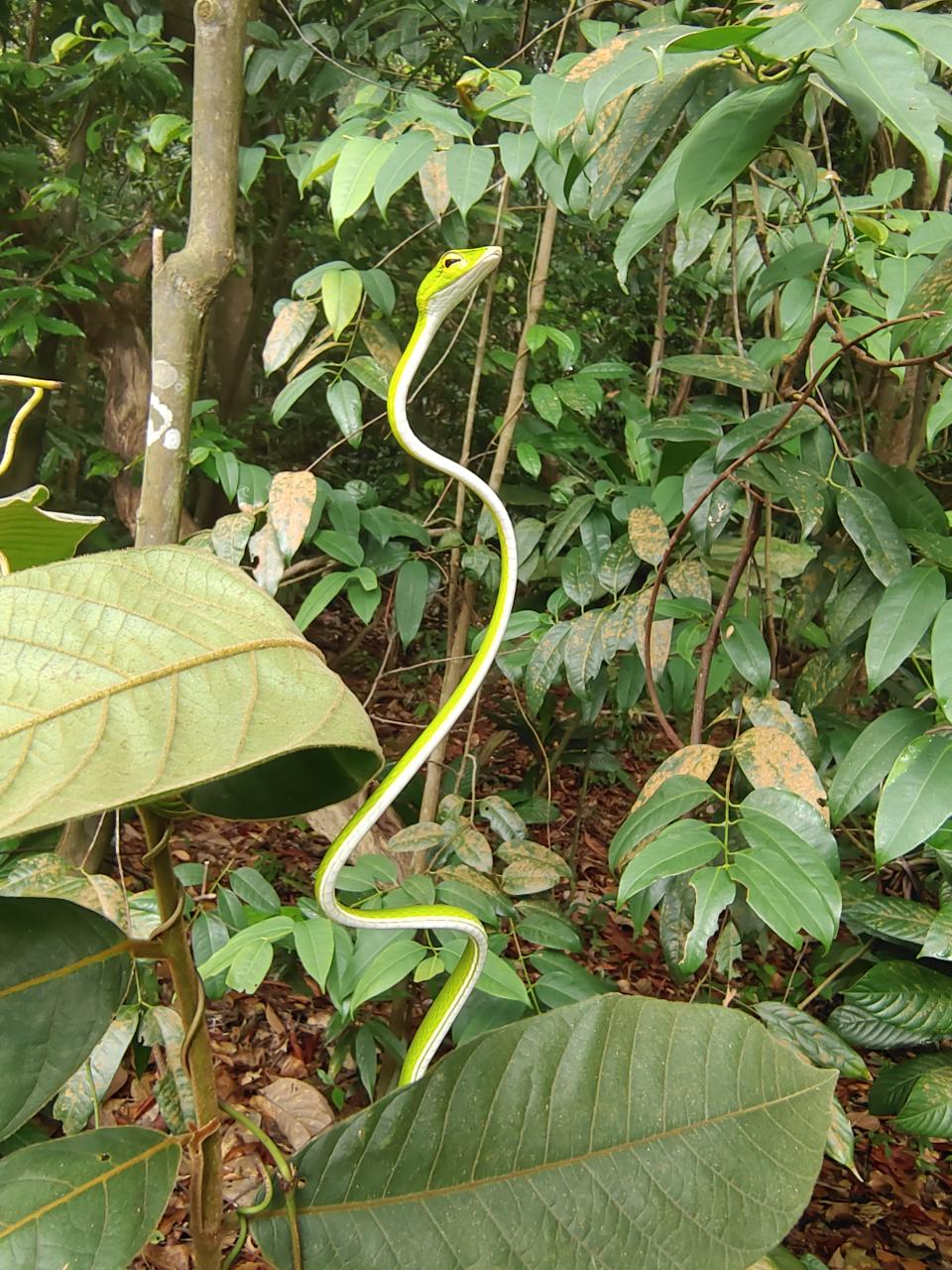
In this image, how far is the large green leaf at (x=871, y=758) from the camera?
30.0 inches

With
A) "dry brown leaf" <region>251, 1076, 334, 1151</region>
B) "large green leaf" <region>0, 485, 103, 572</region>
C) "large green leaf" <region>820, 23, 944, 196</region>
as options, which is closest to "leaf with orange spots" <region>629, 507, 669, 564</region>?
"large green leaf" <region>820, 23, 944, 196</region>

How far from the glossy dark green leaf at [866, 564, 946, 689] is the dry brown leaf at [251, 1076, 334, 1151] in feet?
3.09

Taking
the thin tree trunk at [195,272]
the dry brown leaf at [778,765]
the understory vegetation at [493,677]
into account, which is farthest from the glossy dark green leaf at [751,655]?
the thin tree trunk at [195,272]

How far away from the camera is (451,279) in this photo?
0.54 metres

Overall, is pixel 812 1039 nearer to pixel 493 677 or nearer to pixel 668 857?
pixel 668 857

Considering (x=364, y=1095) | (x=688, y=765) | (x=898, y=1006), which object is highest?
(x=688, y=765)

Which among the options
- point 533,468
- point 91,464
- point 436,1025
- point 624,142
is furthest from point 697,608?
point 91,464

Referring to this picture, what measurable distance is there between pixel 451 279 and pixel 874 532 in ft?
1.63

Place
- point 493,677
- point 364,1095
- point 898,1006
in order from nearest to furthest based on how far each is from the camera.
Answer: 1. point 898,1006
2. point 364,1095
3. point 493,677

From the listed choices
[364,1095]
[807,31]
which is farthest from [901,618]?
[364,1095]

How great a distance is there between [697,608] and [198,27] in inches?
30.7

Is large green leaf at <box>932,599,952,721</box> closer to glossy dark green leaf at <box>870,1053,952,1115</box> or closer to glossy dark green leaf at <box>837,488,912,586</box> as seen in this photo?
glossy dark green leaf at <box>837,488,912,586</box>

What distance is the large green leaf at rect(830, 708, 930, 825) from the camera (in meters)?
0.76

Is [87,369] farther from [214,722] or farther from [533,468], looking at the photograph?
[214,722]
